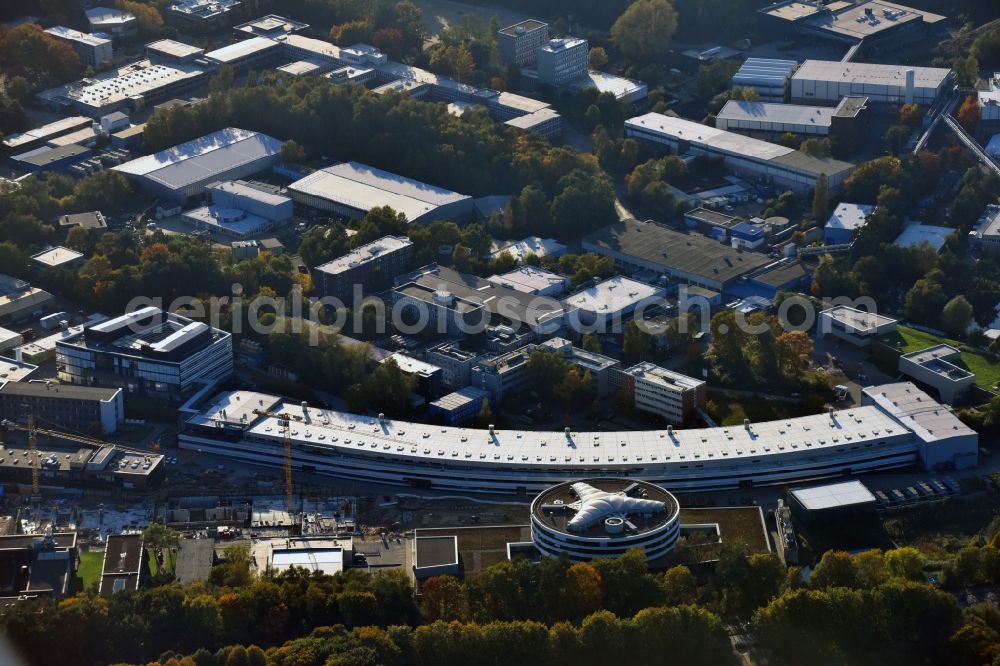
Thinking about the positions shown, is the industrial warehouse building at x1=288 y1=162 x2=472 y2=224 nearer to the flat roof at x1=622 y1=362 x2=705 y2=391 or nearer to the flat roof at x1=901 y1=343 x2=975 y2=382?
the flat roof at x1=622 y1=362 x2=705 y2=391

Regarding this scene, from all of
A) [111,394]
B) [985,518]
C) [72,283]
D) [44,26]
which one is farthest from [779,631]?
[44,26]

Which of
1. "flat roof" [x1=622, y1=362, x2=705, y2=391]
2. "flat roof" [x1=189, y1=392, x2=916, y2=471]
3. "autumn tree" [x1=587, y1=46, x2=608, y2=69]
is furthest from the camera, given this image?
"autumn tree" [x1=587, y1=46, x2=608, y2=69]

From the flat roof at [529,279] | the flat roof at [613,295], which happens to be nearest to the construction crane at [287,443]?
the flat roof at [529,279]

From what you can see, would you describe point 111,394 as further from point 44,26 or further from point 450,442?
point 44,26

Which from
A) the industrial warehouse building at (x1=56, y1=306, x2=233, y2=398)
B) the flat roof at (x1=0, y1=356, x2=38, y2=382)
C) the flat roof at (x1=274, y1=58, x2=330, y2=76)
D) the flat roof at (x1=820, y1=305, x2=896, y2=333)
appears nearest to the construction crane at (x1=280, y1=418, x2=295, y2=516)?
the industrial warehouse building at (x1=56, y1=306, x2=233, y2=398)

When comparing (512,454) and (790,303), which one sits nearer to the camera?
(512,454)

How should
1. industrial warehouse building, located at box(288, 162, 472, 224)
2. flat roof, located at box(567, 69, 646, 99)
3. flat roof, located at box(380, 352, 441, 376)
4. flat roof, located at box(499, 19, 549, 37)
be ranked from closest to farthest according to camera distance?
flat roof, located at box(380, 352, 441, 376), industrial warehouse building, located at box(288, 162, 472, 224), flat roof, located at box(567, 69, 646, 99), flat roof, located at box(499, 19, 549, 37)
